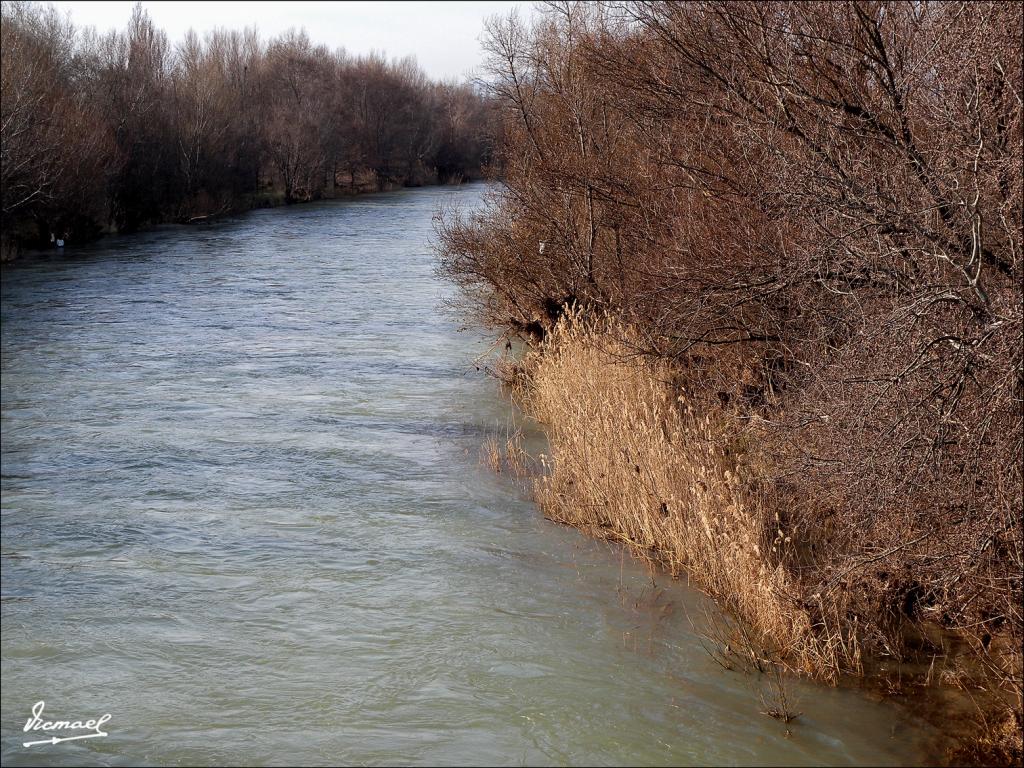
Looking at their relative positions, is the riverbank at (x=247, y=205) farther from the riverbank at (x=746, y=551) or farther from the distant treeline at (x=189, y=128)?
the riverbank at (x=746, y=551)

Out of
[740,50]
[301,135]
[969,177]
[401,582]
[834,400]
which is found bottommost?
[401,582]

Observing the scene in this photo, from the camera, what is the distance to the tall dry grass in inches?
276

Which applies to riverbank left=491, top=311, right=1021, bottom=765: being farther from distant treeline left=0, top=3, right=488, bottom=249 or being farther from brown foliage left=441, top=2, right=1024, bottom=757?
distant treeline left=0, top=3, right=488, bottom=249

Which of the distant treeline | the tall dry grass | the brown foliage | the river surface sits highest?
the distant treeline

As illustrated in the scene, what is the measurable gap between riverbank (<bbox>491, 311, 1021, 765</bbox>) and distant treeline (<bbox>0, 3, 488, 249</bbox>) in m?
20.5

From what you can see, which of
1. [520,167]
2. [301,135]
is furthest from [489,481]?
[301,135]

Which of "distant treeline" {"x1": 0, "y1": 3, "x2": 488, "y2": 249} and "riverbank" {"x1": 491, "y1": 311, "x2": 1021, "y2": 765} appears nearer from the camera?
"riverbank" {"x1": 491, "y1": 311, "x2": 1021, "y2": 765}

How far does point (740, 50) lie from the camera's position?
29.9 ft

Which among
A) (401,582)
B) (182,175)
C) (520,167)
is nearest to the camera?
(401,582)

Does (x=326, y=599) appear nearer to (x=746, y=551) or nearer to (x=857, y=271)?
(x=746, y=551)

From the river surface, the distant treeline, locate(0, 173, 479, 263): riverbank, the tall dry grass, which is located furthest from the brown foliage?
locate(0, 173, 479, 263): riverbank

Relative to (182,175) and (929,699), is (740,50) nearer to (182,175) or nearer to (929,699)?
(929,699)

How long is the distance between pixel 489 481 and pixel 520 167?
760 cm

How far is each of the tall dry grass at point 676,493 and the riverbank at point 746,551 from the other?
0.01 metres
